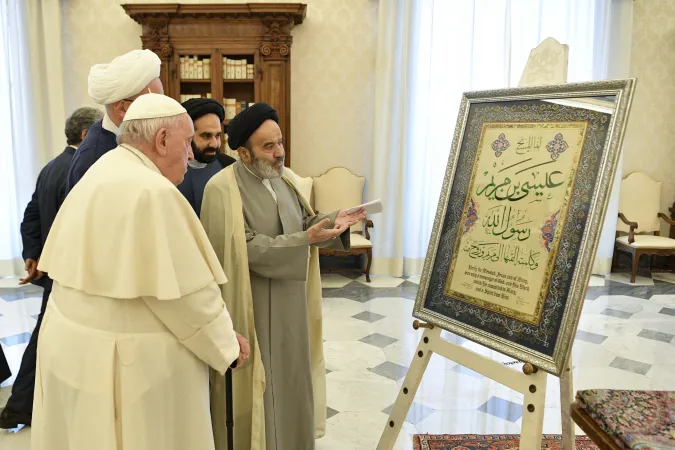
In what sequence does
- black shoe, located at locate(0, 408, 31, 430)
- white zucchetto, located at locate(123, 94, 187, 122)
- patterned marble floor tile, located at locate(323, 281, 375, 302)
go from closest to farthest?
1. white zucchetto, located at locate(123, 94, 187, 122)
2. black shoe, located at locate(0, 408, 31, 430)
3. patterned marble floor tile, located at locate(323, 281, 375, 302)

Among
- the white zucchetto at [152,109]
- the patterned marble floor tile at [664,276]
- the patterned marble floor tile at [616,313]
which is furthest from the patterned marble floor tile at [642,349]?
the white zucchetto at [152,109]

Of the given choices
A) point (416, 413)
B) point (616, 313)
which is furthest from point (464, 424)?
point (616, 313)

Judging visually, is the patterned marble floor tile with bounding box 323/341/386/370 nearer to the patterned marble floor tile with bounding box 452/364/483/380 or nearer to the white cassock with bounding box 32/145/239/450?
the patterned marble floor tile with bounding box 452/364/483/380

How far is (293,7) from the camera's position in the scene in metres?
5.85

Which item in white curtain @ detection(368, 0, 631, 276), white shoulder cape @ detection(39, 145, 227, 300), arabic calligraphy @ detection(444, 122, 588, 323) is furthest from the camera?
white curtain @ detection(368, 0, 631, 276)

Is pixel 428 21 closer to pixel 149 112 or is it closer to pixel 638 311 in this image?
pixel 638 311

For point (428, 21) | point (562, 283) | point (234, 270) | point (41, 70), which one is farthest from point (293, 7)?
point (562, 283)

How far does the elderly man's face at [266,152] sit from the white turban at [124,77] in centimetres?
47

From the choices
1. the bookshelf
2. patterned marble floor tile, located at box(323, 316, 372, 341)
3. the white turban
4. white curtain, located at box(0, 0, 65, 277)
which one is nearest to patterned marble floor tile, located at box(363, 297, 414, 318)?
patterned marble floor tile, located at box(323, 316, 372, 341)

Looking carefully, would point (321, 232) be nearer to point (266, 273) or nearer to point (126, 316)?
point (266, 273)

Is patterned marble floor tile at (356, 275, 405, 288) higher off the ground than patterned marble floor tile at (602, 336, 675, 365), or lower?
lower

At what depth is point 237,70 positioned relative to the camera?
20.1ft

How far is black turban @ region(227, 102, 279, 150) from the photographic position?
2324 millimetres

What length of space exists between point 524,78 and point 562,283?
2.87 feet
